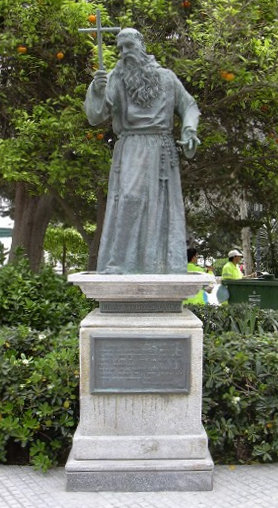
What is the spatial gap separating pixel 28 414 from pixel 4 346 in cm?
79

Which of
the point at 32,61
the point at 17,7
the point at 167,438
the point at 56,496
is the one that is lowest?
the point at 56,496

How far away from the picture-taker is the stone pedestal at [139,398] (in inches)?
171

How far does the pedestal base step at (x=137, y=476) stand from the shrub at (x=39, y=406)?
403 millimetres

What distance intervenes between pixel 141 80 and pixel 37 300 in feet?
9.63

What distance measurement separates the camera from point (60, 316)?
6.50m

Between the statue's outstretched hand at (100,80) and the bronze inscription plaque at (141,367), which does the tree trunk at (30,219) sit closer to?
the statue's outstretched hand at (100,80)

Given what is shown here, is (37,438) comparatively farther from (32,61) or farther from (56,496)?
(32,61)

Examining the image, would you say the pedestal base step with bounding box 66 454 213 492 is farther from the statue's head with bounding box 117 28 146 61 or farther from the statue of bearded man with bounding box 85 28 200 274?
the statue's head with bounding box 117 28 146 61

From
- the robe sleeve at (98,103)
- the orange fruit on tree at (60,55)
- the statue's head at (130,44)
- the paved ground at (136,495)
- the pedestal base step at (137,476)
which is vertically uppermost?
the orange fruit on tree at (60,55)

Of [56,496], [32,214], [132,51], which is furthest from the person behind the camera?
[32,214]

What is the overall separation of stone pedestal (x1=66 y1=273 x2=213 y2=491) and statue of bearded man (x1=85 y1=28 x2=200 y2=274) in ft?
1.19

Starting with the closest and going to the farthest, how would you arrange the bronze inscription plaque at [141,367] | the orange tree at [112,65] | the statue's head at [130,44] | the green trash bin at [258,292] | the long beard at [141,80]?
1. the bronze inscription plaque at [141,367]
2. the statue's head at [130,44]
3. the long beard at [141,80]
4. the orange tree at [112,65]
5. the green trash bin at [258,292]

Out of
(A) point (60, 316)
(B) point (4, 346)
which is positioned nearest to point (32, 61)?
(A) point (60, 316)

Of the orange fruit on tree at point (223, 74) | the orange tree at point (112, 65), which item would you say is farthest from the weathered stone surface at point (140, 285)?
the orange fruit on tree at point (223, 74)
